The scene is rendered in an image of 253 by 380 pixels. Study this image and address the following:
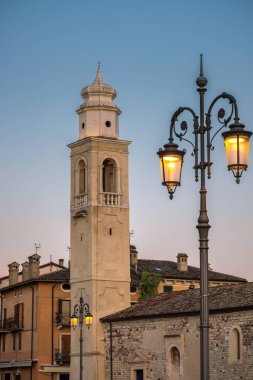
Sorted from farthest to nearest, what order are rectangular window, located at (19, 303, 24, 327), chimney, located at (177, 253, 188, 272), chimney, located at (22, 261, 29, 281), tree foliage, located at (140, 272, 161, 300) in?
chimney, located at (22, 261, 29, 281), chimney, located at (177, 253, 188, 272), rectangular window, located at (19, 303, 24, 327), tree foliage, located at (140, 272, 161, 300)

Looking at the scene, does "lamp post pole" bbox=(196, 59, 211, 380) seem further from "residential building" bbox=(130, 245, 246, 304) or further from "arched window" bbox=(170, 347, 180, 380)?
"residential building" bbox=(130, 245, 246, 304)

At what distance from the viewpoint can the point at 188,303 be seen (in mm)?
42500

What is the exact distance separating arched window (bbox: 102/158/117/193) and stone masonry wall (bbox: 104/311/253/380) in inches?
317

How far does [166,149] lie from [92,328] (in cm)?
3529

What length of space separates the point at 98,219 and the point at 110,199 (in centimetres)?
144

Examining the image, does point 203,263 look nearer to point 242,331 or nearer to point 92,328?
point 242,331

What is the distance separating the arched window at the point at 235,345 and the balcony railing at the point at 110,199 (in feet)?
45.6

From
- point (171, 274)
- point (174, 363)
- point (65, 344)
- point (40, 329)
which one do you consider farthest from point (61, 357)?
point (174, 363)

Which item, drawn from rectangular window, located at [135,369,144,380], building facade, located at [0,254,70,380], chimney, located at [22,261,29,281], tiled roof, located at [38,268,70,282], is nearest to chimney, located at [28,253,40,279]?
chimney, located at [22,261,29,281]

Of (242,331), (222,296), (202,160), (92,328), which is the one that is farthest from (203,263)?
(92,328)

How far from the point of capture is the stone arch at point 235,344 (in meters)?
38.0

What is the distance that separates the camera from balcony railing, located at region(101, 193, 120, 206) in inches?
1966

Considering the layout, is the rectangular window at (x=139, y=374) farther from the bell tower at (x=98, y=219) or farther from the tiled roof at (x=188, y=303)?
the bell tower at (x=98, y=219)

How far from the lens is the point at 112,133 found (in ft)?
168
